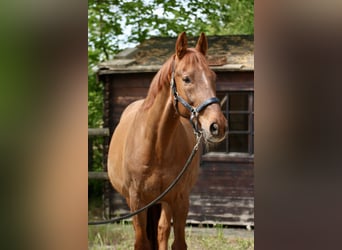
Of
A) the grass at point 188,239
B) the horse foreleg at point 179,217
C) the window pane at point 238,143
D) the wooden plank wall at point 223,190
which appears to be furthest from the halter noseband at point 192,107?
the window pane at point 238,143

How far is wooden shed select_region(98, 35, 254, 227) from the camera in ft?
12.3

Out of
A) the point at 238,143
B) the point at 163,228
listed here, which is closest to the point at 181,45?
the point at 163,228

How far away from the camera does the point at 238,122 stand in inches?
148

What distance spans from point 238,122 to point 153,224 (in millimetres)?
1661

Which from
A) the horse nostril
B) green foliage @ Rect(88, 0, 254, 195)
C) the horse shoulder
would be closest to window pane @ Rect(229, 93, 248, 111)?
green foliage @ Rect(88, 0, 254, 195)

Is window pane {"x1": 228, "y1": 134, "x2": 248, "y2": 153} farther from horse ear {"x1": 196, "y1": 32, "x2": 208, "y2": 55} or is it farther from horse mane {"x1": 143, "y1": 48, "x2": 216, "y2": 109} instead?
horse ear {"x1": 196, "y1": 32, "x2": 208, "y2": 55}

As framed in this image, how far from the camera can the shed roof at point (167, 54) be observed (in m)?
3.76

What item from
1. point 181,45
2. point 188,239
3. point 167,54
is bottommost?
point 188,239

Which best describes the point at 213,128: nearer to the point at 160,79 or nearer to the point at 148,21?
the point at 160,79

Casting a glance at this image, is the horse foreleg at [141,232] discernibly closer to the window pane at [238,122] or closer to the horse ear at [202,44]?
the horse ear at [202,44]

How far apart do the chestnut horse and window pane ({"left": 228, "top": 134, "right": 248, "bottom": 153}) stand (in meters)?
1.54

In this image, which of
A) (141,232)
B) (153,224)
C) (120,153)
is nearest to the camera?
(141,232)
